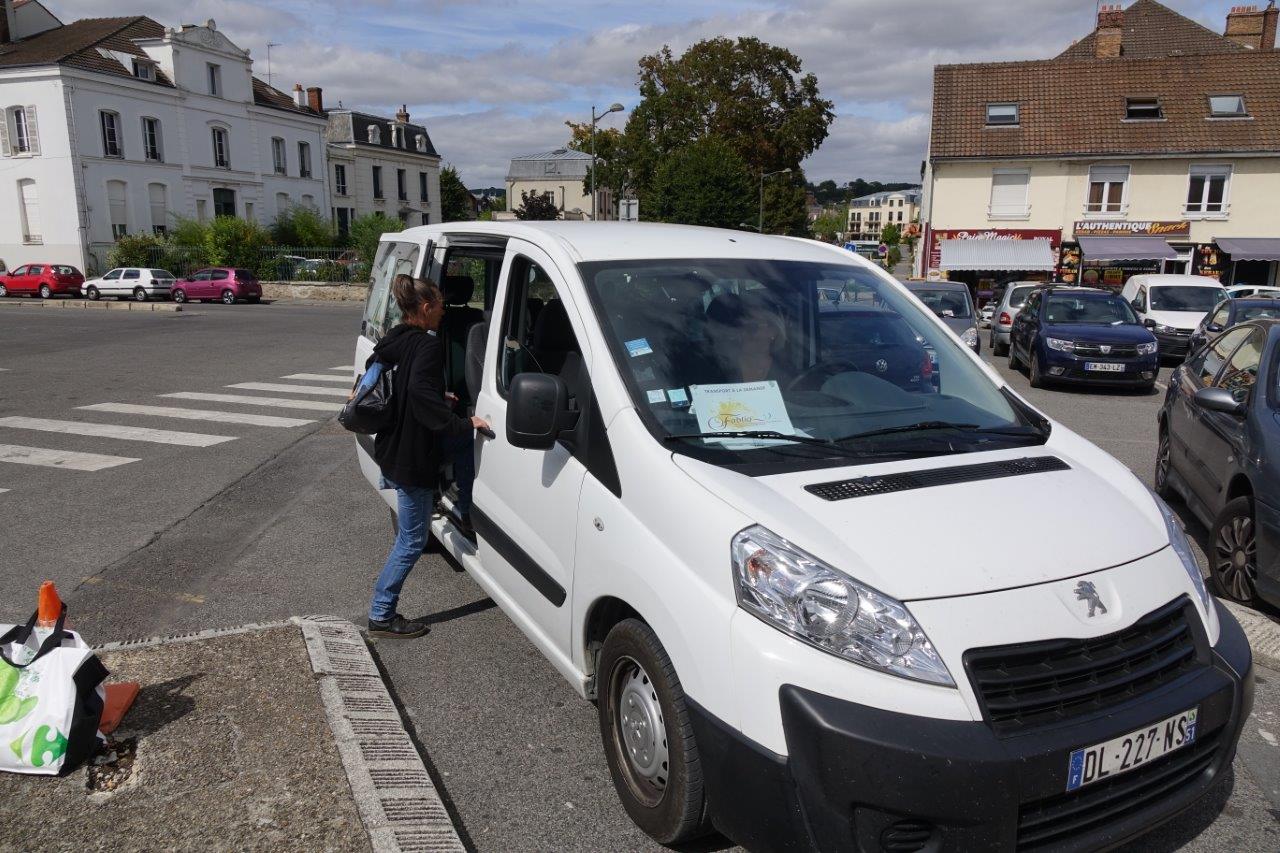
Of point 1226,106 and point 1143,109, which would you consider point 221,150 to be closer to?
point 1143,109

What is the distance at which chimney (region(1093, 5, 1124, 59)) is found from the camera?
43.6 meters

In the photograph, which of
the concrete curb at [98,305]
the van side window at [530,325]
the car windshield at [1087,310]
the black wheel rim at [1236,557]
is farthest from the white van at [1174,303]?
the concrete curb at [98,305]

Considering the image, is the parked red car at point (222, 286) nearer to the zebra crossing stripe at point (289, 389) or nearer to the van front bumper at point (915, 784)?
the zebra crossing stripe at point (289, 389)

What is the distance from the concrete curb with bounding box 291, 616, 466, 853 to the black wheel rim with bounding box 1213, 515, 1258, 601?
4.19 metres

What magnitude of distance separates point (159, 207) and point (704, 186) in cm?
2869

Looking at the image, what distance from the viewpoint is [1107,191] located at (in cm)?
3759

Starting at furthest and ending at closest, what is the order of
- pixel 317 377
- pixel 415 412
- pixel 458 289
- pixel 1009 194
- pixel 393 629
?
pixel 1009 194 < pixel 317 377 < pixel 458 289 < pixel 393 629 < pixel 415 412

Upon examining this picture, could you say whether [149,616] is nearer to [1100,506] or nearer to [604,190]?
[1100,506]

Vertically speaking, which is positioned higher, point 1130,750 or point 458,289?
point 458,289

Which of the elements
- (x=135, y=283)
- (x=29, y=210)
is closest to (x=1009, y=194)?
(x=135, y=283)

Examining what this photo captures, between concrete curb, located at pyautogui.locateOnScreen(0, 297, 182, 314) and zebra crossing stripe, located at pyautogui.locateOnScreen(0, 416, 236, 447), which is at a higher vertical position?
zebra crossing stripe, located at pyautogui.locateOnScreen(0, 416, 236, 447)

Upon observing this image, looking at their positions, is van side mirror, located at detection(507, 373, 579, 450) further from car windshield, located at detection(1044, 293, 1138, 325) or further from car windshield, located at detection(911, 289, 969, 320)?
car windshield, located at detection(1044, 293, 1138, 325)

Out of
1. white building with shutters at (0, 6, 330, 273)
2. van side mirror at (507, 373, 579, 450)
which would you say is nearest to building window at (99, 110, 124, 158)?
white building with shutters at (0, 6, 330, 273)

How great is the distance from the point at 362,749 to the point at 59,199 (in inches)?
1930
